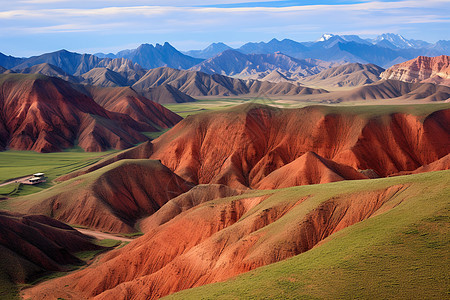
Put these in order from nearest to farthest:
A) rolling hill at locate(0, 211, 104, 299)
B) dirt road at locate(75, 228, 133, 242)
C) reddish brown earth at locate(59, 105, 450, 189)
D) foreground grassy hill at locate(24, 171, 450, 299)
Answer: foreground grassy hill at locate(24, 171, 450, 299), rolling hill at locate(0, 211, 104, 299), dirt road at locate(75, 228, 133, 242), reddish brown earth at locate(59, 105, 450, 189)

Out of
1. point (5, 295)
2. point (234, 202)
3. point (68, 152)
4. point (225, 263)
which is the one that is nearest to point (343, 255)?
point (225, 263)

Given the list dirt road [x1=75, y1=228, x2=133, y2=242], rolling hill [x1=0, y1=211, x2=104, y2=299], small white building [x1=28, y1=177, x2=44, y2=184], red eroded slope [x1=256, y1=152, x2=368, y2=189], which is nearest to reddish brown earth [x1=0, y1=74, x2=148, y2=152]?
small white building [x1=28, y1=177, x2=44, y2=184]

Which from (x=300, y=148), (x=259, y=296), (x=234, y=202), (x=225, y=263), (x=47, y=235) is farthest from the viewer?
(x=300, y=148)

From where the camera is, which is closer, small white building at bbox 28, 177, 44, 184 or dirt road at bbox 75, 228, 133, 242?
dirt road at bbox 75, 228, 133, 242

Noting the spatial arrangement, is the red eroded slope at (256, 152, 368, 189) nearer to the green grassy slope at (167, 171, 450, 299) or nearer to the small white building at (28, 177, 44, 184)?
the green grassy slope at (167, 171, 450, 299)

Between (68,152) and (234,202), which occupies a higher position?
(234,202)

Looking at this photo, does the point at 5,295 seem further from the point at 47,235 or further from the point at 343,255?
the point at 343,255

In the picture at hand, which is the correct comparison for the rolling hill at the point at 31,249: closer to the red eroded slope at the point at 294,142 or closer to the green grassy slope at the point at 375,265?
the green grassy slope at the point at 375,265

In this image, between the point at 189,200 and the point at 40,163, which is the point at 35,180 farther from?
the point at 189,200
